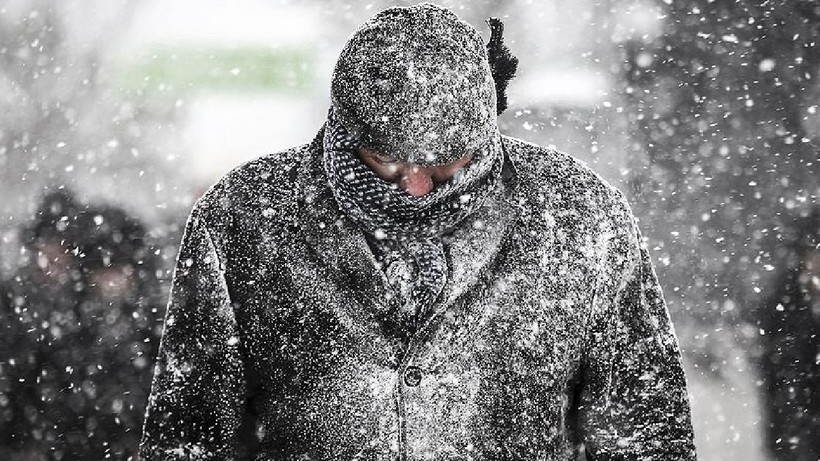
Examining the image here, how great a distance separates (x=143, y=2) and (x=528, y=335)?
477 centimetres

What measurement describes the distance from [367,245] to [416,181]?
0.21 meters

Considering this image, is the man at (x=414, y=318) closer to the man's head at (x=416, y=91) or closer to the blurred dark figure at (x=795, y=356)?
the man's head at (x=416, y=91)

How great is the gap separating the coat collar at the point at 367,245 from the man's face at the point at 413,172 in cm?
17

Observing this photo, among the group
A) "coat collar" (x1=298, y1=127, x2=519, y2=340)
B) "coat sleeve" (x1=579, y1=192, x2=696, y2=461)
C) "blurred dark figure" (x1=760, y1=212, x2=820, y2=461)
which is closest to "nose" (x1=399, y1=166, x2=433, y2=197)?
"coat collar" (x1=298, y1=127, x2=519, y2=340)

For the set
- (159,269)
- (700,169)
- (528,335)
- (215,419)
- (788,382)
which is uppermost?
(700,169)

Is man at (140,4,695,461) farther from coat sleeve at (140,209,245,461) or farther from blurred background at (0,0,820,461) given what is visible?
blurred background at (0,0,820,461)

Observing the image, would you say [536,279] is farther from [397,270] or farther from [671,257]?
[671,257]

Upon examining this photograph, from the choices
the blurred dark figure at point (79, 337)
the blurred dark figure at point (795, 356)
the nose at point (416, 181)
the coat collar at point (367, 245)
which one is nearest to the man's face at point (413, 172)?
the nose at point (416, 181)

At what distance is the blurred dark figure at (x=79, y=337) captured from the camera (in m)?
5.89

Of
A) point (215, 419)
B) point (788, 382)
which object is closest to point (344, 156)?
point (215, 419)

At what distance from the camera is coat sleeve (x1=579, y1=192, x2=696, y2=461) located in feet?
7.18

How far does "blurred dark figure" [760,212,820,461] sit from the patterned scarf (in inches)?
162

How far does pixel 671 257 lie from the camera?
5.77m

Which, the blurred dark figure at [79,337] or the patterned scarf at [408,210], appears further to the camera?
the blurred dark figure at [79,337]
